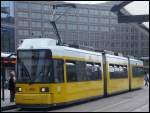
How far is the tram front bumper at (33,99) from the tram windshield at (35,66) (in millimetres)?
548

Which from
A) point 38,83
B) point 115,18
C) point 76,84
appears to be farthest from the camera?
point 76,84

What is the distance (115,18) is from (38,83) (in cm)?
1358

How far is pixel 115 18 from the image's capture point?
335cm

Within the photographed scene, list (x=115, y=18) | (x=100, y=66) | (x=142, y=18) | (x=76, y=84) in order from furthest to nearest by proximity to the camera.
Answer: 1. (x=100, y=66)
2. (x=76, y=84)
3. (x=115, y=18)
4. (x=142, y=18)

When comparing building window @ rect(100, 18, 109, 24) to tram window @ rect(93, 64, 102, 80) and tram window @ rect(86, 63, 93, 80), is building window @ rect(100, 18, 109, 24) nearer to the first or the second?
tram window @ rect(86, 63, 93, 80)

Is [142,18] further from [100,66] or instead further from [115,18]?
[100,66]

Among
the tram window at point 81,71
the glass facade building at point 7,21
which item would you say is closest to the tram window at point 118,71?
the tram window at point 81,71

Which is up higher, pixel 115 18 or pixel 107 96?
pixel 115 18

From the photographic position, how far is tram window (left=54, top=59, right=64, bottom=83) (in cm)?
1712

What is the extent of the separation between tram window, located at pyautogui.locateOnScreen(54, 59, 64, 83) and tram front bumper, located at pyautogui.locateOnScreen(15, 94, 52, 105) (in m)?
0.81

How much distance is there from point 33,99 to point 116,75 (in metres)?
10.5

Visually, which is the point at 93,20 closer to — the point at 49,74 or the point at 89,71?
the point at 49,74

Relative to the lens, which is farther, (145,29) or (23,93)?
(23,93)

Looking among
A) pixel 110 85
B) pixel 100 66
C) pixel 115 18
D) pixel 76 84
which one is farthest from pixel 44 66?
pixel 115 18
